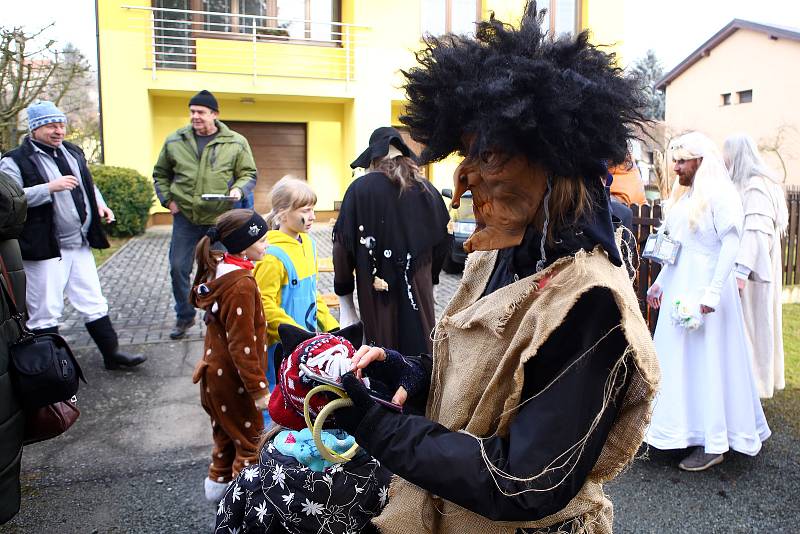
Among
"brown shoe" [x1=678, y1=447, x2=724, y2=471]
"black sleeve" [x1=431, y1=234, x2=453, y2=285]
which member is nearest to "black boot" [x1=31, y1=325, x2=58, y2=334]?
"black sleeve" [x1=431, y1=234, x2=453, y2=285]

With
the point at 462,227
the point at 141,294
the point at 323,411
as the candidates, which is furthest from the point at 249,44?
the point at 323,411

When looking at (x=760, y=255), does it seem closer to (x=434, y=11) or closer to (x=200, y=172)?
(x=200, y=172)

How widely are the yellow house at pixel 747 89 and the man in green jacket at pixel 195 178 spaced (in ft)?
66.4

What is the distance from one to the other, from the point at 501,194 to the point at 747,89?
93.7ft

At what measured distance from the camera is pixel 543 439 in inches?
51.6

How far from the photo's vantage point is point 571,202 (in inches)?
59.7

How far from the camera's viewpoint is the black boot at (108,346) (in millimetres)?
5453

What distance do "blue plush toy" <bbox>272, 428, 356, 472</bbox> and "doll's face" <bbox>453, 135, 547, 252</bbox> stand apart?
2.13 feet

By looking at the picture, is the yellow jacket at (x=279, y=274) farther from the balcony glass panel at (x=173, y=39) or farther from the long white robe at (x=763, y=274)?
the balcony glass panel at (x=173, y=39)

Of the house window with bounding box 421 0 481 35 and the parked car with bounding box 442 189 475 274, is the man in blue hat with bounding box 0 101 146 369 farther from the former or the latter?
the house window with bounding box 421 0 481 35

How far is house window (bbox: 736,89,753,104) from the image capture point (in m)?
26.1

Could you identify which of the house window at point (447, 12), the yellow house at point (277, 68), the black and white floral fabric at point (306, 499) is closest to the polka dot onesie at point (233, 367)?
the black and white floral fabric at point (306, 499)

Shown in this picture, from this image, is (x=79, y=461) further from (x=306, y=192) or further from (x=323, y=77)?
(x=323, y=77)

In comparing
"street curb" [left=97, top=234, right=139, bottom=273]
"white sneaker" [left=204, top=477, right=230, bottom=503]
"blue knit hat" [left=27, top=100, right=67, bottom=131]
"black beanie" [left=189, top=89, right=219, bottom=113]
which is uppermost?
"black beanie" [left=189, top=89, right=219, bottom=113]
